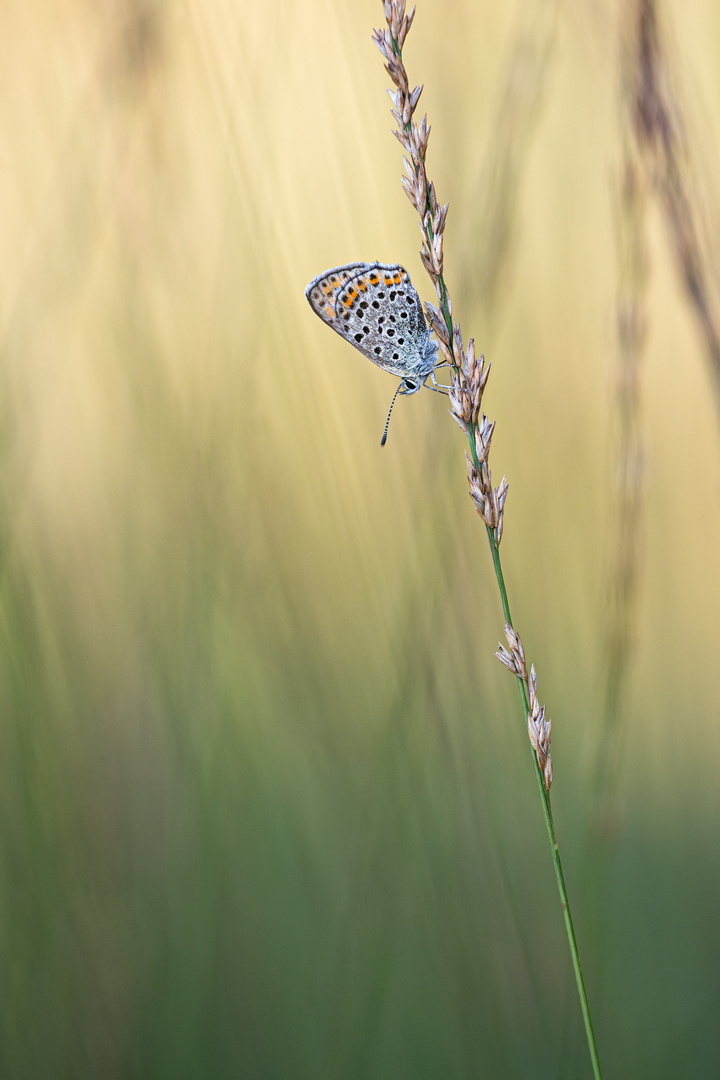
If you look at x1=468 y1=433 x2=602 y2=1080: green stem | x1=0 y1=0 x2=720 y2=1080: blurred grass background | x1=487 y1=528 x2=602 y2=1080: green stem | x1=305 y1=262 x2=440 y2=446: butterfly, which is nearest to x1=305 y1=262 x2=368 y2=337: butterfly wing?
x1=305 y1=262 x2=440 y2=446: butterfly

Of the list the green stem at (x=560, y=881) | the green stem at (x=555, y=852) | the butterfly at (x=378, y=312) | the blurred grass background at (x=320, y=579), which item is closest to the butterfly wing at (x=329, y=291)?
the butterfly at (x=378, y=312)

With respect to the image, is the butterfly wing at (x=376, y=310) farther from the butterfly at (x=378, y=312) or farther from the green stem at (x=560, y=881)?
the green stem at (x=560, y=881)

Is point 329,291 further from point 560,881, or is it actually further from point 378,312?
point 560,881

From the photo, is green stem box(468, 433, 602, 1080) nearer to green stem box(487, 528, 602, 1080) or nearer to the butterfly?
green stem box(487, 528, 602, 1080)

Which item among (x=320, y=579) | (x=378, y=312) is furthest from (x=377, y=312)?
(x=320, y=579)

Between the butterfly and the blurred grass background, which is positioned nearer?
the butterfly

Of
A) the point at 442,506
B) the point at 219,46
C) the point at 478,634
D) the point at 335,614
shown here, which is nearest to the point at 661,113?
the point at 442,506
